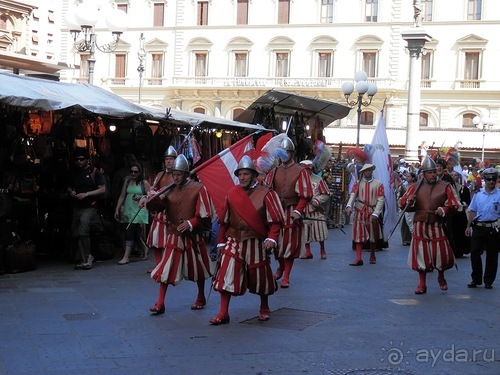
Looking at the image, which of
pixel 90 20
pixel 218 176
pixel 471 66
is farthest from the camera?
pixel 471 66

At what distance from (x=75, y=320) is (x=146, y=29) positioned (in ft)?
162

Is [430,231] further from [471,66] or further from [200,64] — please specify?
[200,64]

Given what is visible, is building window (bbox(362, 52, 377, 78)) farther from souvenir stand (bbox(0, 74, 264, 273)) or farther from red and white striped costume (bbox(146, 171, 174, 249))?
red and white striped costume (bbox(146, 171, 174, 249))

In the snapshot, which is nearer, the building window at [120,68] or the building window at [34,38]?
the building window at [34,38]

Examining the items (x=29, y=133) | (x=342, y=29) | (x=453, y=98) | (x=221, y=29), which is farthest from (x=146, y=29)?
(x=29, y=133)

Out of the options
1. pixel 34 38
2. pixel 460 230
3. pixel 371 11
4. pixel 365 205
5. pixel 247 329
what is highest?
pixel 371 11

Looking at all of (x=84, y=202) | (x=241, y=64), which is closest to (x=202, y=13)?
(x=241, y=64)

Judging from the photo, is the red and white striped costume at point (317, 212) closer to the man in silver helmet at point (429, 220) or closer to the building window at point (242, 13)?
the man in silver helmet at point (429, 220)

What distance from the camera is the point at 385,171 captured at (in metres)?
13.1

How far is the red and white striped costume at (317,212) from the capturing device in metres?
12.4

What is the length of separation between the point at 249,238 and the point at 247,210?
0.28 meters

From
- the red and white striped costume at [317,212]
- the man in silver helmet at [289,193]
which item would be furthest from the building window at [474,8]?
the man in silver helmet at [289,193]

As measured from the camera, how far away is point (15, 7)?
33.3 meters

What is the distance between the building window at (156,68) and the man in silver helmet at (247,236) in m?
48.5
